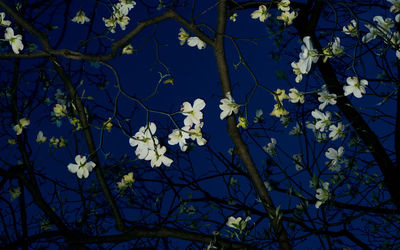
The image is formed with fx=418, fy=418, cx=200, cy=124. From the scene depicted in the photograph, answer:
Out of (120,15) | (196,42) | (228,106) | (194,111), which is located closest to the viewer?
(194,111)

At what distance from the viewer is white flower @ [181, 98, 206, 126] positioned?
1625 millimetres

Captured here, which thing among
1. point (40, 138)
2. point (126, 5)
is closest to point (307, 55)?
point (126, 5)

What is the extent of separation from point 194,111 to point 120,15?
1.02 metres

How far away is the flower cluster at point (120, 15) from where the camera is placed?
7.48 ft

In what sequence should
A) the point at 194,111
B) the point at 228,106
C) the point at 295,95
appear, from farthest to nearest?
1. the point at 295,95
2. the point at 228,106
3. the point at 194,111

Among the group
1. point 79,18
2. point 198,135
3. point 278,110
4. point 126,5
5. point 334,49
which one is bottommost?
point 198,135

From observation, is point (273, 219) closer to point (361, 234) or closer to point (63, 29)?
point (361, 234)

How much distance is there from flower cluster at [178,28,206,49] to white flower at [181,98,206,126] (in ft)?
1.88

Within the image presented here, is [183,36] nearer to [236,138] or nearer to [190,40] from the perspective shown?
[190,40]

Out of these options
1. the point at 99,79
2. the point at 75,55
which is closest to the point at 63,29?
the point at 99,79

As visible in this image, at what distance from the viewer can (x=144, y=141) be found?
5.41 ft

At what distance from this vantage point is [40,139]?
2248 millimetres

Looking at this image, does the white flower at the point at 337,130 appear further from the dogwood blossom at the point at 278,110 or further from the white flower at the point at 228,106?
the white flower at the point at 228,106

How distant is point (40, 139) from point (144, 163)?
0.63m
